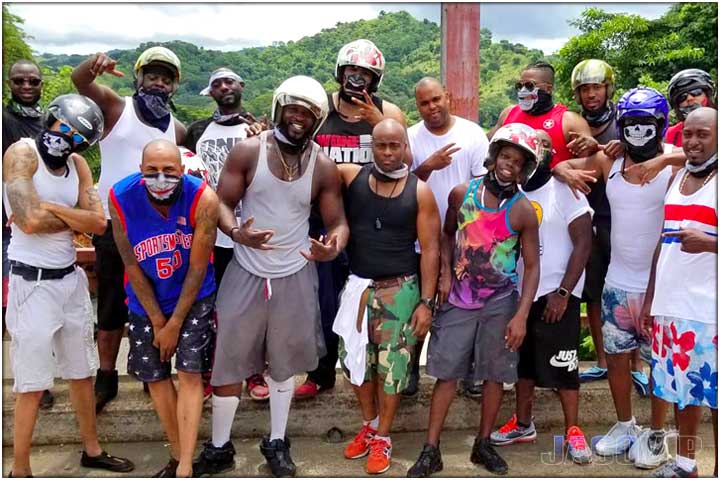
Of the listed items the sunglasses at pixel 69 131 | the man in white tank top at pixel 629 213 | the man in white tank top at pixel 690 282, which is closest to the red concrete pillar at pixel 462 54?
the man in white tank top at pixel 629 213

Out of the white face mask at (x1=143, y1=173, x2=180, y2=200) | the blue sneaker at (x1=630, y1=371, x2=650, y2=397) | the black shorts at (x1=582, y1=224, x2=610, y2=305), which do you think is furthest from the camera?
the blue sneaker at (x1=630, y1=371, x2=650, y2=397)

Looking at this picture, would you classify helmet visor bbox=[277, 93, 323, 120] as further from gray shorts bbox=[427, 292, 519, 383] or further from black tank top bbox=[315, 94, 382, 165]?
gray shorts bbox=[427, 292, 519, 383]

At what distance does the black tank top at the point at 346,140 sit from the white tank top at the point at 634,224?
1566mm

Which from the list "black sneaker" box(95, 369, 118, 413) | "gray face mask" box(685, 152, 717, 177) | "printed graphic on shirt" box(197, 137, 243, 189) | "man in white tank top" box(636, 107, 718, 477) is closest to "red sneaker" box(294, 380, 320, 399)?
"black sneaker" box(95, 369, 118, 413)

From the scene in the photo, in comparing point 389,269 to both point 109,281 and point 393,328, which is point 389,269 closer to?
point 393,328

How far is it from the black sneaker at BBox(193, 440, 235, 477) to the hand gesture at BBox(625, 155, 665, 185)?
3.04 metres

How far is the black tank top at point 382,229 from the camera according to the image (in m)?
4.01

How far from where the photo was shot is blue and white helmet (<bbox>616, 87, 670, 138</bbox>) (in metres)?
3.99

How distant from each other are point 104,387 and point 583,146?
3.61 m

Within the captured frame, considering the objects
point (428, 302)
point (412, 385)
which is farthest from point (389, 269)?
point (412, 385)

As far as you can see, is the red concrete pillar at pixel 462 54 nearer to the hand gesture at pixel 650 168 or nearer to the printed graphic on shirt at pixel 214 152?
the hand gesture at pixel 650 168

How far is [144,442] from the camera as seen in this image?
4664 millimetres

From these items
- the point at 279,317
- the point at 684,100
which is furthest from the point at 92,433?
the point at 684,100

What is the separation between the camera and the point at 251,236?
3.74m
